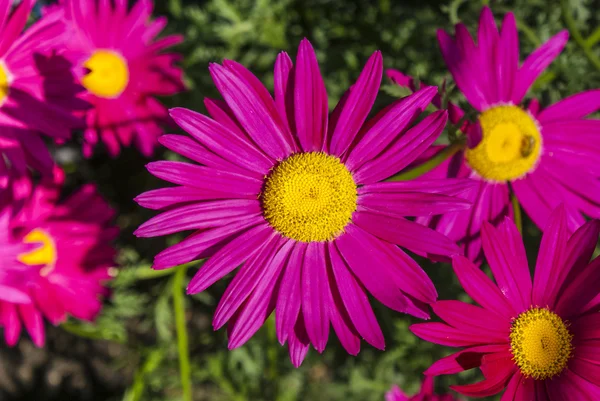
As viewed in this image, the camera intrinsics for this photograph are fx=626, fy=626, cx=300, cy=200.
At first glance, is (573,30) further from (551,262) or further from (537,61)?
(551,262)

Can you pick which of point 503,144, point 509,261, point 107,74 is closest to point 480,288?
point 509,261

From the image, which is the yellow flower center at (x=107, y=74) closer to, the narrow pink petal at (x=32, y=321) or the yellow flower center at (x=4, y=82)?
the yellow flower center at (x=4, y=82)

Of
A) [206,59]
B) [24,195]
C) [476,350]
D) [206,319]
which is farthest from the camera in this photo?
[206,319]

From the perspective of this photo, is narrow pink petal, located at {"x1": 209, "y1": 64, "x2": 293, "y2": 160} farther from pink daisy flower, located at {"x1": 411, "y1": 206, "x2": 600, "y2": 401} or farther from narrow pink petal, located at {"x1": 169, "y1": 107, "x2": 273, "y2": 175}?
pink daisy flower, located at {"x1": 411, "y1": 206, "x2": 600, "y2": 401}

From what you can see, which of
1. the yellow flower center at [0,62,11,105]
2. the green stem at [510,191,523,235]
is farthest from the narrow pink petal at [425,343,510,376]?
the yellow flower center at [0,62,11,105]

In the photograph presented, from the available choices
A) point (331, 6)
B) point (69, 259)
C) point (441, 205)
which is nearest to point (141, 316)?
point (69, 259)

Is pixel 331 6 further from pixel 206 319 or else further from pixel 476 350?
pixel 476 350

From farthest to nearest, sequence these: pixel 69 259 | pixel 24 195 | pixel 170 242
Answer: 1. pixel 170 242
2. pixel 69 259
3. pixel 24 195
